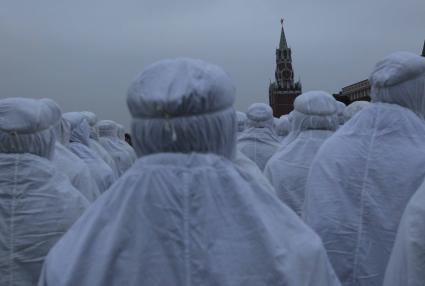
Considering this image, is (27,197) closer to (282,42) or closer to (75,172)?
(75,172)

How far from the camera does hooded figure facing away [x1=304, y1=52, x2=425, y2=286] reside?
12.4 ft

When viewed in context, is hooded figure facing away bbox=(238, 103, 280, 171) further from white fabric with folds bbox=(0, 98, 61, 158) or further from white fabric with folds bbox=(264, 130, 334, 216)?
white fabric with folds bbox=(0, 98, 61, 158)

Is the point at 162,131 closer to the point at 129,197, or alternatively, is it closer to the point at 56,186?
the point at 129,197

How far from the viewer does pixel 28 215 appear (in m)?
3.62

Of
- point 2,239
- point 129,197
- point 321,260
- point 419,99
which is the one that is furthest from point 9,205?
point 419,99

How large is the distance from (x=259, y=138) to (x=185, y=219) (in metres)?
6.66

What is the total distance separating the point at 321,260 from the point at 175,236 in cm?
50

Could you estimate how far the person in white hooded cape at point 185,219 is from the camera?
2.08 m

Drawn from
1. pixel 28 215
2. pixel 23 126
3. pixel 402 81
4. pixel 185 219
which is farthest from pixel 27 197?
pixel 402 81

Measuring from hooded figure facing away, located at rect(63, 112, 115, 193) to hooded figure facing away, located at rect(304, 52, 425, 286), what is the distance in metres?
3.38

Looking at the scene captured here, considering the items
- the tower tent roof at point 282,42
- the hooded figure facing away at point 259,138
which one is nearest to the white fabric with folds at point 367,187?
the hooded figure facing away at point 259,138

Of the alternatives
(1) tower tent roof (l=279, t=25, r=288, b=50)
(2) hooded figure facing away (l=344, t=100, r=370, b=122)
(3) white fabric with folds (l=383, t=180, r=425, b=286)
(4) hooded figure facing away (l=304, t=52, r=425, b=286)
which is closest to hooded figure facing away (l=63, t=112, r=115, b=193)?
(4) hooded figure facing away (l=304, t=52, r=425, b=286)

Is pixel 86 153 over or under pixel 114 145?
over

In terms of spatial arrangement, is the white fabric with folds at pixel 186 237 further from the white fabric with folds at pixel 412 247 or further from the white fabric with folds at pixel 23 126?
the white fabric with folds at pixel 23 126
